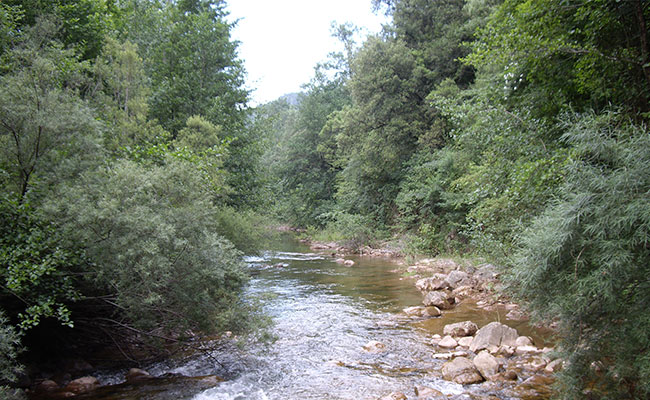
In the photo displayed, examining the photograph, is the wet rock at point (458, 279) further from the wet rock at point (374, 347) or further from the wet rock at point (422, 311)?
the wet rock at point (374, 347)

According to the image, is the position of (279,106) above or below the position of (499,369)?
above

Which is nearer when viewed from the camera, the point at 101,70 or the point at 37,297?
the point at 37,297

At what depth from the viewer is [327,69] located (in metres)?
38.8

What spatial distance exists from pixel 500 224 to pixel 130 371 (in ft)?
25.6

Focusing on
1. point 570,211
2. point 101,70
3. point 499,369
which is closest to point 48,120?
point 101,70

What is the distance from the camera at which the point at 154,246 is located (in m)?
5.15

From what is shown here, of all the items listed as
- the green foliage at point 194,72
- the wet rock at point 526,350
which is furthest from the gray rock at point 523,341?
the green foliage at point 194,72

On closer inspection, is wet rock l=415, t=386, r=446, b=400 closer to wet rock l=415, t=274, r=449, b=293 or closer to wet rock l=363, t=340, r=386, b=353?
wet rock l=363, t=340, r=386, b=353

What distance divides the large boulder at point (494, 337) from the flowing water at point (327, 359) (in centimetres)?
82

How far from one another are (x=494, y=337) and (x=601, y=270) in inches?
145

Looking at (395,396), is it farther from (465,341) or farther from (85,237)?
(85,237)

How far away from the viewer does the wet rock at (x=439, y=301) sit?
9875 mm

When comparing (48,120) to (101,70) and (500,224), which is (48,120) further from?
(500,224)

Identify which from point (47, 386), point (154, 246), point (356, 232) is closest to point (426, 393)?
point (154, 246)
